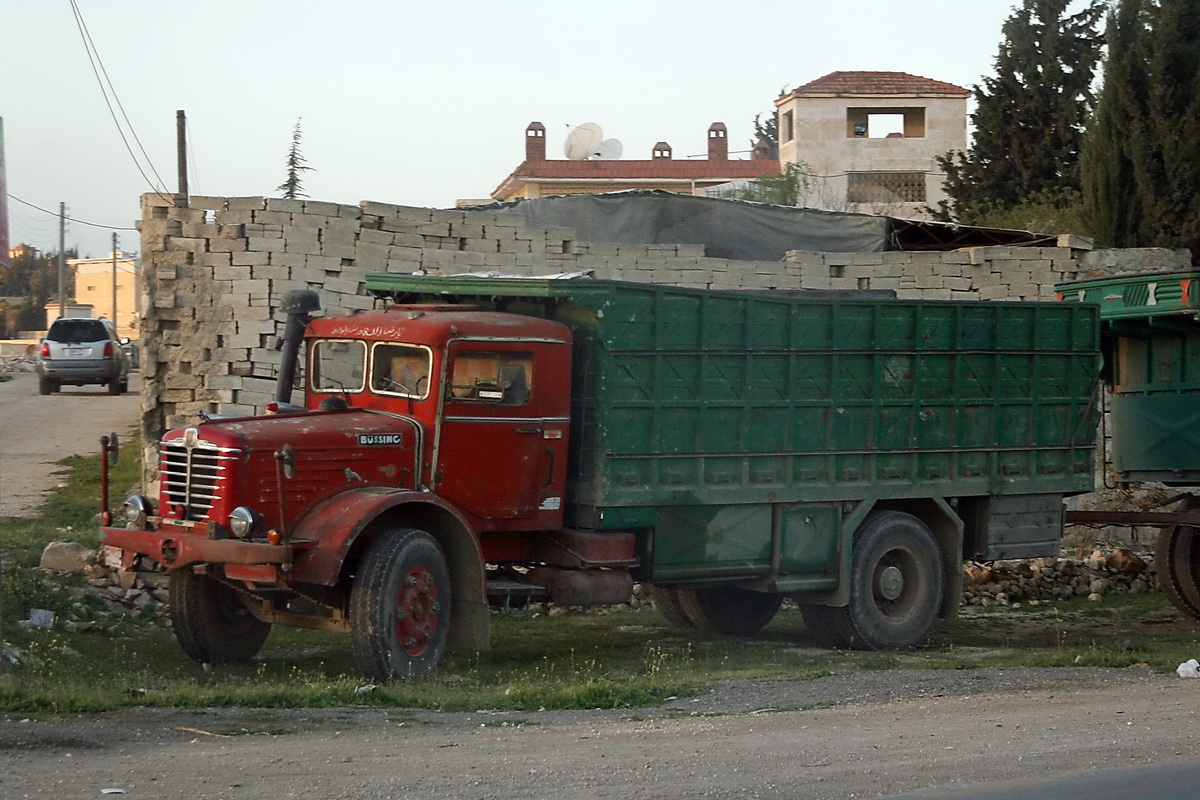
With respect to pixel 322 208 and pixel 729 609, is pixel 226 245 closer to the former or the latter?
pixel 322 208

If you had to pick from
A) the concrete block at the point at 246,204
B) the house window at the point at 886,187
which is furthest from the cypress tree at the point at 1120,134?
the house window at the point at 886,187

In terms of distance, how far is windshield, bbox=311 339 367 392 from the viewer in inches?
382

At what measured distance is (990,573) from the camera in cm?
1453

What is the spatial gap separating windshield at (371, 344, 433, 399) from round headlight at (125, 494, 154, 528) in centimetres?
167

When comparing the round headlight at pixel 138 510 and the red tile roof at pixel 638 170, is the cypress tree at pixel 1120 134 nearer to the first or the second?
the round headlight at pixel 138 510

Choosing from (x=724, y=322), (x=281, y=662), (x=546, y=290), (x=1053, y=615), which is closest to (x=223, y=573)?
(x=281, y=662)

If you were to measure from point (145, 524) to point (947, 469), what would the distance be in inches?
245

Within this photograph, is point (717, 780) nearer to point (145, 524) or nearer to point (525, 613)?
point (145, 524)

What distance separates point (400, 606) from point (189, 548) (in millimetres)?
1344

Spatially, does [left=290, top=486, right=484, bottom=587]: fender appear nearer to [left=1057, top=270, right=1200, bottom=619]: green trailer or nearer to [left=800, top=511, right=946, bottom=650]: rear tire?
[left=800, top=511, right=946, bottom=650]: rear tire

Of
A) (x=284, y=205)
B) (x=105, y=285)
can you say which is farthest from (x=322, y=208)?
(x=105, y=285)

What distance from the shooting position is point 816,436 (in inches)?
421

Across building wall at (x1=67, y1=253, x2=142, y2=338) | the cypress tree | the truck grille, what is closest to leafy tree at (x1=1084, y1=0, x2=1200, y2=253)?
the cypress tree

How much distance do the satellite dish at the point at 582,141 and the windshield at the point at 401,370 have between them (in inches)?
1259
